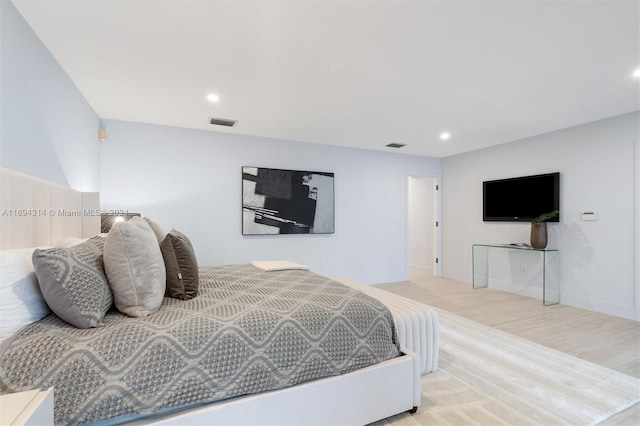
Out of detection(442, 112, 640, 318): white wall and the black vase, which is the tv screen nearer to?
detection(442, 112, 640, 318): white wall

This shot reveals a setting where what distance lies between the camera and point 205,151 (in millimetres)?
4051

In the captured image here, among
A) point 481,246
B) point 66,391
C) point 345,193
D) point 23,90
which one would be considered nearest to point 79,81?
point 23,90

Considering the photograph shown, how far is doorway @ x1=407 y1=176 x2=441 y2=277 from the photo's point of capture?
19.4ft

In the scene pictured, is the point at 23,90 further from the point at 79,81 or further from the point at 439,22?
the point at 439,22

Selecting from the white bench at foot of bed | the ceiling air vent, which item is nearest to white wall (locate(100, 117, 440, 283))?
the ceiling air vent

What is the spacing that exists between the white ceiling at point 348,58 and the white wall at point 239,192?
0.47 meters

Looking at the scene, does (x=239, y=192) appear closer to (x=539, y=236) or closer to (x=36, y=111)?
(x=36, y=111)

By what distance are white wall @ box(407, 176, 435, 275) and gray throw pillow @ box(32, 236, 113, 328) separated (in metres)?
5.43

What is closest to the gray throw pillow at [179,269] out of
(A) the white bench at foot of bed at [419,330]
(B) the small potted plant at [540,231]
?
(A) the white bench at foot of bed at [419,330]

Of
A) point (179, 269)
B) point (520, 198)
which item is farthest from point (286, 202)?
point (520, 198)

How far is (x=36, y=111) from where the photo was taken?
1.90 metres

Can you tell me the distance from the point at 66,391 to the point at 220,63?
7.28ft

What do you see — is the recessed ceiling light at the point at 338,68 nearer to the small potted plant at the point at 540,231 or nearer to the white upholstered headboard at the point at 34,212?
the white upholstered headboard at the point at 34,212

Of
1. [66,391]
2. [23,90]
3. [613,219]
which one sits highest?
[23,90]
